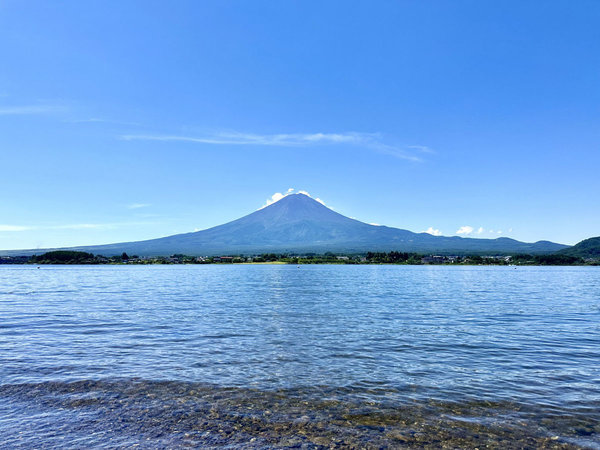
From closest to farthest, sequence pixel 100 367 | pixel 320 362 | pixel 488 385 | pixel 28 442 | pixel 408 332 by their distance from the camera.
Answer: pixel 28 442, pixel 488 385, pixel 100 367, pixel 320 362, pixel 408 332

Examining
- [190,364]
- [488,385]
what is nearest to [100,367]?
[190,364]

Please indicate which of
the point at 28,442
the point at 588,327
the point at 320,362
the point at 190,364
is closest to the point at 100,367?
the point at 190,364

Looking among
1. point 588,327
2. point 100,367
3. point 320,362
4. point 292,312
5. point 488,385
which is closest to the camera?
point 488,385

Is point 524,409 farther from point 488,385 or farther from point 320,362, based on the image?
point 320,362

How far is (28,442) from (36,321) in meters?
26.3

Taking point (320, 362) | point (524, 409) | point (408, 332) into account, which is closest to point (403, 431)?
point (524, 409)

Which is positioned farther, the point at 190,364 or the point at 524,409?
the point at 190,364

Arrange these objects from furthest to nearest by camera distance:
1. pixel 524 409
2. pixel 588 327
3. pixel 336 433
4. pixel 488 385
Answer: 1. pixel 588 327
2. pixel 488 385
3. pixel 524 409
4. pixel 336 433

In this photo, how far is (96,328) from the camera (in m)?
28.5

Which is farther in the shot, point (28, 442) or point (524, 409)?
point (524, 409)

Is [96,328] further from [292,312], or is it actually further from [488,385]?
[488,385]

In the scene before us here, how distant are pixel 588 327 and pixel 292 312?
24654mm

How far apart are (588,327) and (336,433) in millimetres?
29226

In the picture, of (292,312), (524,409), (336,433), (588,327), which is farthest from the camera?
(292,312)
